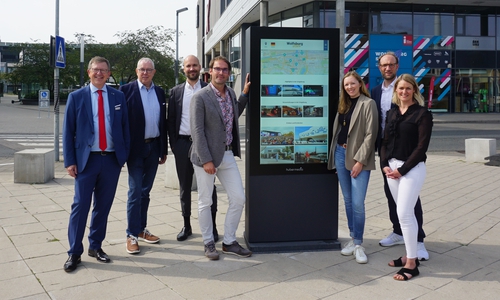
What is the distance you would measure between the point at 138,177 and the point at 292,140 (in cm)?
163

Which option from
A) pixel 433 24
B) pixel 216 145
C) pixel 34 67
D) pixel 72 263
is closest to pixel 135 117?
pixel 216 145

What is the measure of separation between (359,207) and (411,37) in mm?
26472

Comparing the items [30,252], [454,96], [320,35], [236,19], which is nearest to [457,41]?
[454,96]

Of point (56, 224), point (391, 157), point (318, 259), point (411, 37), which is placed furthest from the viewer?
point (411, 37)

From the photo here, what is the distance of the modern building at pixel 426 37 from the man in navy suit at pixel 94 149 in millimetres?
22092

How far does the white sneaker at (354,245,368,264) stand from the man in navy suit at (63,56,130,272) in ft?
A: 7.77

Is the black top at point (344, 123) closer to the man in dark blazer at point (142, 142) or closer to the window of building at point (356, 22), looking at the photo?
the man in dark blazer at point (142, 142)

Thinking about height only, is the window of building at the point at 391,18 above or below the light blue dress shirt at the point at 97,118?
above

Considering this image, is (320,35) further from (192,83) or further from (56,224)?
(56,224)

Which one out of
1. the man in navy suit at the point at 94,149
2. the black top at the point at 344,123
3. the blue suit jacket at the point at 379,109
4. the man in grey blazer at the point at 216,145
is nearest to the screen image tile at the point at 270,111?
the man in grey blazer at the point at 216,145

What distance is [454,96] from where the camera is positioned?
3100 centimetres

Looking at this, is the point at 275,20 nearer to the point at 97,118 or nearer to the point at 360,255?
the point at 97,118

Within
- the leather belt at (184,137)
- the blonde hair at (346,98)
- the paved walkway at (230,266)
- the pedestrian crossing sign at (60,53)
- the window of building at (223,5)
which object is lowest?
the paved walkway at (230,266)

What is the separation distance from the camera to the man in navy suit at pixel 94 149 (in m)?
4.57
